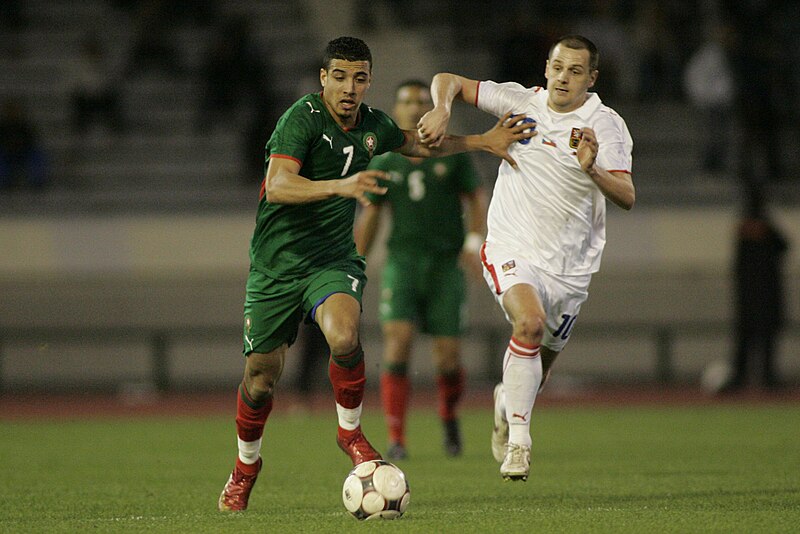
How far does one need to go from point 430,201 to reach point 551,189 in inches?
115

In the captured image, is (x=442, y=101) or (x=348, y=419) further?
(x=442, y=101)

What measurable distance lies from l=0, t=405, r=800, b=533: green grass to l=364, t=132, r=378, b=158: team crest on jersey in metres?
1.86

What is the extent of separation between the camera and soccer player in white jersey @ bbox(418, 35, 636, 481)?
715cm

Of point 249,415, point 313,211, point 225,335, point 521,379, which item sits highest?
point 313,211

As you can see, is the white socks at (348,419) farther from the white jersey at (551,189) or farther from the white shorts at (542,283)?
the white jersey at (551,189)

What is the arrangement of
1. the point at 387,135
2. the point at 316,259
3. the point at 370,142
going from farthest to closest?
the point at 387,135
the point at 370,142
the point at 316,259

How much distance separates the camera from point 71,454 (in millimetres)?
10773

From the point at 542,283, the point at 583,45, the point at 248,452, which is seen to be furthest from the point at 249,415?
the point at 583,45

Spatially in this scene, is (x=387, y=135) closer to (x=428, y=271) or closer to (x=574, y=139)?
(x=574, y=139)

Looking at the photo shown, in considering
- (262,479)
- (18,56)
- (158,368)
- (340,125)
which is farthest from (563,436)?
(18,56)

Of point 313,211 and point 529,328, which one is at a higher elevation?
point 313,211

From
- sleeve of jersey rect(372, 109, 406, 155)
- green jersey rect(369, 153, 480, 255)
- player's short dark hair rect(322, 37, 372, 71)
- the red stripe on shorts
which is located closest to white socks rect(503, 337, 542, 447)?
the red stripe on shorts

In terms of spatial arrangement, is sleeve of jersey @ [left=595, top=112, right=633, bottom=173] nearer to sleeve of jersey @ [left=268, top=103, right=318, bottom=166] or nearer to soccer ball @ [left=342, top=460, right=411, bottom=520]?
sleeve of jersey @ [left=268, top=103, right=318, bottom=166]

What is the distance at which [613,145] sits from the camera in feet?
23.6
